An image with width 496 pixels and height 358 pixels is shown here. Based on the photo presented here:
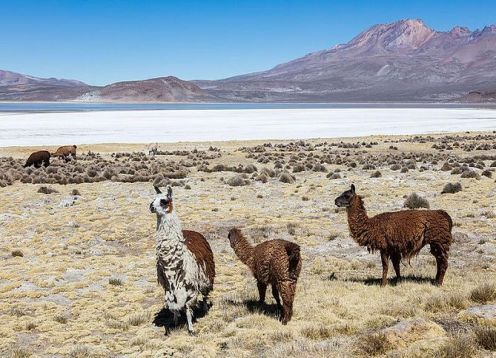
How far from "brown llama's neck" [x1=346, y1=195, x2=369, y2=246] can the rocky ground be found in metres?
0.86

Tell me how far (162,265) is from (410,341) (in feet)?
11.1

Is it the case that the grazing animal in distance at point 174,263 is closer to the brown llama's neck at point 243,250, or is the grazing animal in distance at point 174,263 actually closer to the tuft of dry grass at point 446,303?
the brown llama's neck at point 243,250

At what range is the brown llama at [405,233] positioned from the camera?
852 centimetres

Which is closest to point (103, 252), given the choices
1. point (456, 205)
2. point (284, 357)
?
point (284, 357)

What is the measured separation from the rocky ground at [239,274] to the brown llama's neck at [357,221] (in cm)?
86

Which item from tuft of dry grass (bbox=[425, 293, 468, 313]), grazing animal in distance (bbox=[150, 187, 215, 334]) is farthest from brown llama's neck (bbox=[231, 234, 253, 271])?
tuft of dry grass (bbox=[425, 293, 468, 313])

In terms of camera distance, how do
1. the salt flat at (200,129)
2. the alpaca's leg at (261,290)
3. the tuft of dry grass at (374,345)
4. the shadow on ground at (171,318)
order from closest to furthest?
the tuft of dry grass at (374,345), the shadow on ground at (171,318), the alpaca's leg at (261,290), the salt flat at (200,129)

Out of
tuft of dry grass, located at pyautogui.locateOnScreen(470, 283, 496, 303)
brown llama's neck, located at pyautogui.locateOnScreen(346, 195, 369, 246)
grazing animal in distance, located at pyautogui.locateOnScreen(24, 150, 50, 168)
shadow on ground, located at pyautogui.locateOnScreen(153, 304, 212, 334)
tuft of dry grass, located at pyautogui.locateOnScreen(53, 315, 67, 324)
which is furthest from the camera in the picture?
grazing animal in distance, located at pyautogui.locateOnScreen(24, 150, 50, 168)

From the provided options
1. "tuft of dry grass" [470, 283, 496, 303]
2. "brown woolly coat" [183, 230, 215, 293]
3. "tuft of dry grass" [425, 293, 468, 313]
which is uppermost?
"brown woolly coat" [183, 230, 215, 293]

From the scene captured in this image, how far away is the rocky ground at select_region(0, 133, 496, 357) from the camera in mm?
6805

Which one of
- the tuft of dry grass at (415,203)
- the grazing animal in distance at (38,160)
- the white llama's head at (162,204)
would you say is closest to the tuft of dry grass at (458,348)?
the white llama's head at (162,204)

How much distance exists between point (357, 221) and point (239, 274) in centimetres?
306

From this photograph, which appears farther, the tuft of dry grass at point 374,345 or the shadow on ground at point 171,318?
the shadow on ground at point 171,318

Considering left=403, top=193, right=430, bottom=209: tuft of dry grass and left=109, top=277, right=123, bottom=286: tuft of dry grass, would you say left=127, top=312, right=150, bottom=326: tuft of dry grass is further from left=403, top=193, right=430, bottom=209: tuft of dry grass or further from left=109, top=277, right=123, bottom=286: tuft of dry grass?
left=403, top=193, right=430, bottom=209: tuft of dry grass
